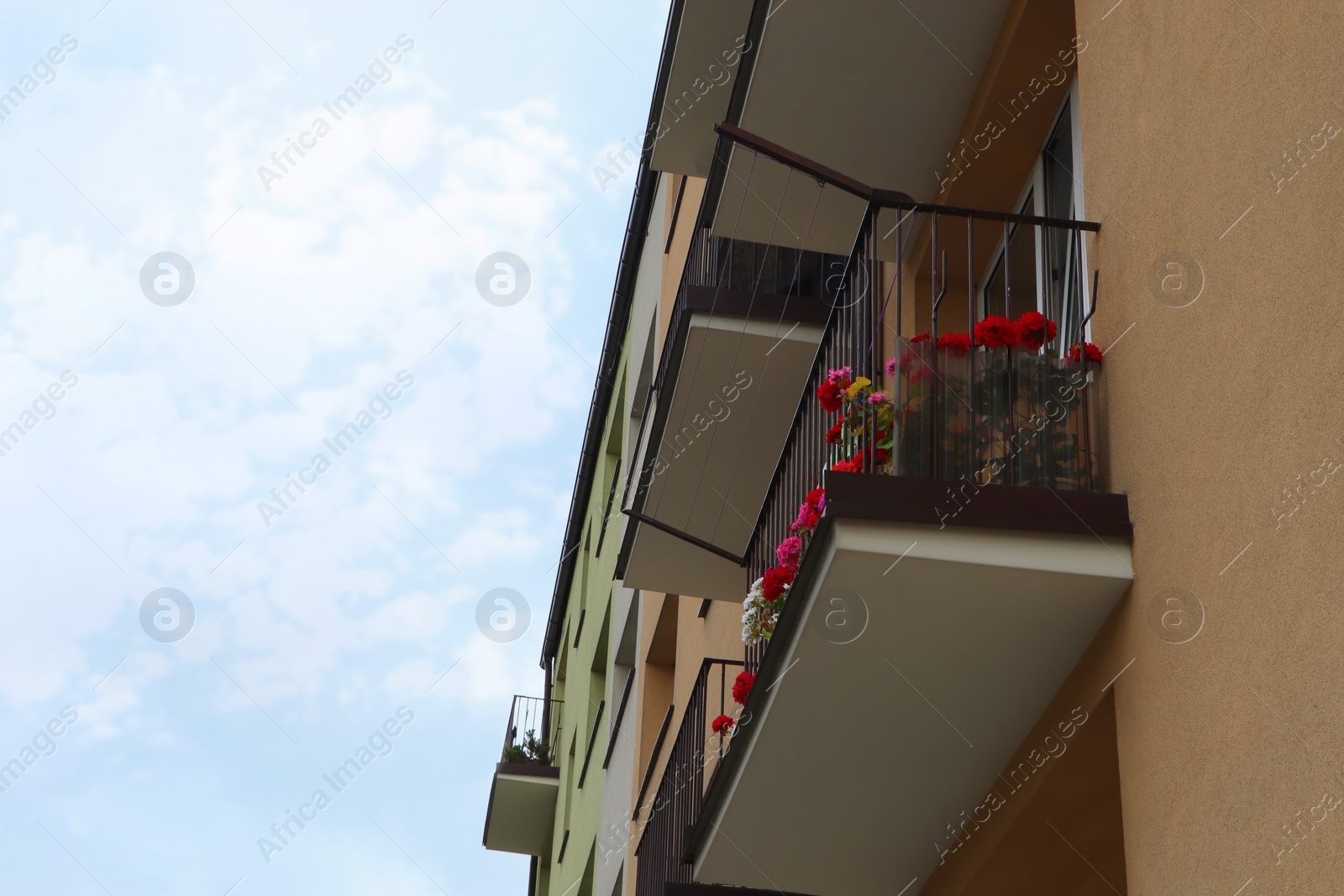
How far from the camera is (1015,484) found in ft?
17.8

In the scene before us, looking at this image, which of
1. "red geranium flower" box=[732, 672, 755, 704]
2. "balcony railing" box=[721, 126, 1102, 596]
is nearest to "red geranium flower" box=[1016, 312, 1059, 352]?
"balcony railing" box=[721, 126, 1102, 596]

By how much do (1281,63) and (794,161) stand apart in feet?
8.34

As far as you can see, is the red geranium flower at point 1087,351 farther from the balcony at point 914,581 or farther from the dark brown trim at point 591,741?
the dark brown trim at point 591,741

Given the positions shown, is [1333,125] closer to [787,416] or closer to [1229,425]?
[1229,425]

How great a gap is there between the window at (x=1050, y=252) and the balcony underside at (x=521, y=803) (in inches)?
671

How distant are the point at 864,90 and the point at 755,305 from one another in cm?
218

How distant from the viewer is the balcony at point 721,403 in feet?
33.6

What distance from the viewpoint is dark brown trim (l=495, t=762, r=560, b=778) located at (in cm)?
2381

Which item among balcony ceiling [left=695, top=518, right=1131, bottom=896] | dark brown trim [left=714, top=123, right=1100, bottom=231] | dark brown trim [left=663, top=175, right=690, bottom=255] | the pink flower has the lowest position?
balcony ceiling [left=695, top=518, right=1131, bottom=896]

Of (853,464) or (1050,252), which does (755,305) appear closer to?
(1050,252)

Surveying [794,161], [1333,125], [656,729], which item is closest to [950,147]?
[794,161]

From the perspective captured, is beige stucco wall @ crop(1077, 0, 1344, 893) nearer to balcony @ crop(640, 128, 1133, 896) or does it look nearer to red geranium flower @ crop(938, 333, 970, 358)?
balcony @ crop(640, 128, 1133, 896)

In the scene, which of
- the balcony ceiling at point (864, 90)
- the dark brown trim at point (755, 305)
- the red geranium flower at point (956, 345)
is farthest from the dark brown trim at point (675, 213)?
the red geranium flower at point (956, 345)

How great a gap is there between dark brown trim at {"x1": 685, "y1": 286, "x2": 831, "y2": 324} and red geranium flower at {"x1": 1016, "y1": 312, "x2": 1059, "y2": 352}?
4229 mm
